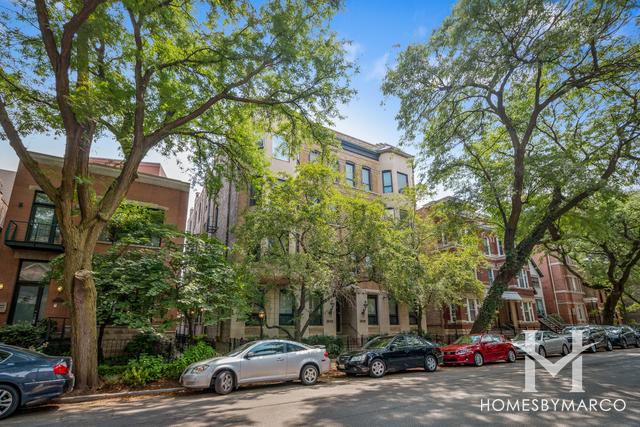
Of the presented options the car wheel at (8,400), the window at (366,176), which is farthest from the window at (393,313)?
the car wheel at (8,400)

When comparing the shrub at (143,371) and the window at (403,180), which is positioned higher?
the window at (403,180)

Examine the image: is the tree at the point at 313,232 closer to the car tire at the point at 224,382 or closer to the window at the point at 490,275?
the car tire at the point at 224,382

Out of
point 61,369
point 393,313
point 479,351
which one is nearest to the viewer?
point 61,369

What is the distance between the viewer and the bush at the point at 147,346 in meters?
14.4

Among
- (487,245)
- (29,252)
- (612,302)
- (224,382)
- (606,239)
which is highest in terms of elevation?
(487,245)

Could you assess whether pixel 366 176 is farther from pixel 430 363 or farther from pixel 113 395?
pixel 113 395

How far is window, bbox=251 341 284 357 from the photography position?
10445 mm

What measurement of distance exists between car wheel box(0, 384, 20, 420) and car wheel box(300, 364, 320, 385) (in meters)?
7.12

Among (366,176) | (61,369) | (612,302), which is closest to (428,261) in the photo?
(366,176)

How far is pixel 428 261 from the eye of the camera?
835 inches

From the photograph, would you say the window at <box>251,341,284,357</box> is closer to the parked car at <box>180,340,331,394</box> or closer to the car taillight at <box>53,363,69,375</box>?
the parked car at <box>180,340,331,394</box>

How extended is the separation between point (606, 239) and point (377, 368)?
1924 cm

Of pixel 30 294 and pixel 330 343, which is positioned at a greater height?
pixel 30 294

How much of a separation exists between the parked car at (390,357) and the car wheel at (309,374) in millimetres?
1833
